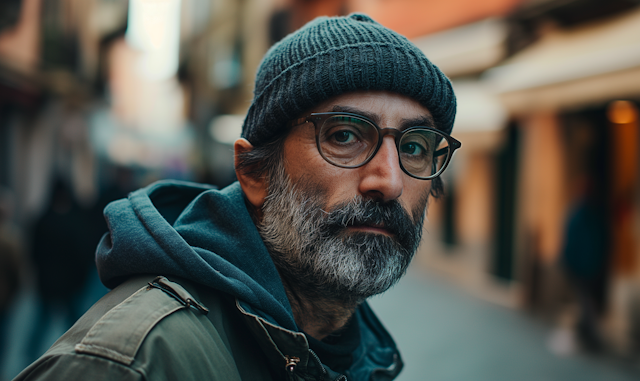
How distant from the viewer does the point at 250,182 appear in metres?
1.59

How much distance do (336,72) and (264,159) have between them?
41 centimetres

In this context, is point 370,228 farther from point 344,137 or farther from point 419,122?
point 419,122

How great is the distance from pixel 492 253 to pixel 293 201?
8.05 metres

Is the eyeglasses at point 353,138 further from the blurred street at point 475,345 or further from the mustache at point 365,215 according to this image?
the blurred street at point 475,345

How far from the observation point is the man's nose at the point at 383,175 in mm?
1334

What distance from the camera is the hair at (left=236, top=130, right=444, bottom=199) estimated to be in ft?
4.99

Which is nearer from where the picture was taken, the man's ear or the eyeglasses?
the eyeglasses

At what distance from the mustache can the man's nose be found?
3 cm

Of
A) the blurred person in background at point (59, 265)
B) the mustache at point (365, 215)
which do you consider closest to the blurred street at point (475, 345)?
the blurred person in background at point (59, 265)

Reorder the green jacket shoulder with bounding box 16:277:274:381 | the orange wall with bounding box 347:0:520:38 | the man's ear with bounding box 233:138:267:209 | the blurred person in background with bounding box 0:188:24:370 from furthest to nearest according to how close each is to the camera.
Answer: the orange wall with bounding box 347:0:520:38
the blurred person in background with bounding box 0:188:24:370
the man's ear with bounding box 233:138:267:209
the green jacket shoulder with bounding box 16:277:274:381

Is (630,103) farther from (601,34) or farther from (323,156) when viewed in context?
(323,156)

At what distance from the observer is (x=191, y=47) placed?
2820 centimetres

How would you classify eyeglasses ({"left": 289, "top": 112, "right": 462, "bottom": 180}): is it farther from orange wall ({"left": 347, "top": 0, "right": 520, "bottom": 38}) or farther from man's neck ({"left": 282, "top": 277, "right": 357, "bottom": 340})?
orange wall ({"left": 347, "top": 0, "right": 520, "bottom": 38})

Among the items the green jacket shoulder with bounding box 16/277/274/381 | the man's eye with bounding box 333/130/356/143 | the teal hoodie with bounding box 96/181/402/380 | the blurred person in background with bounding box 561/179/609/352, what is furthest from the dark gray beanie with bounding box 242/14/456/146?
the blurred person in background with bounding box 561/179/609/352
